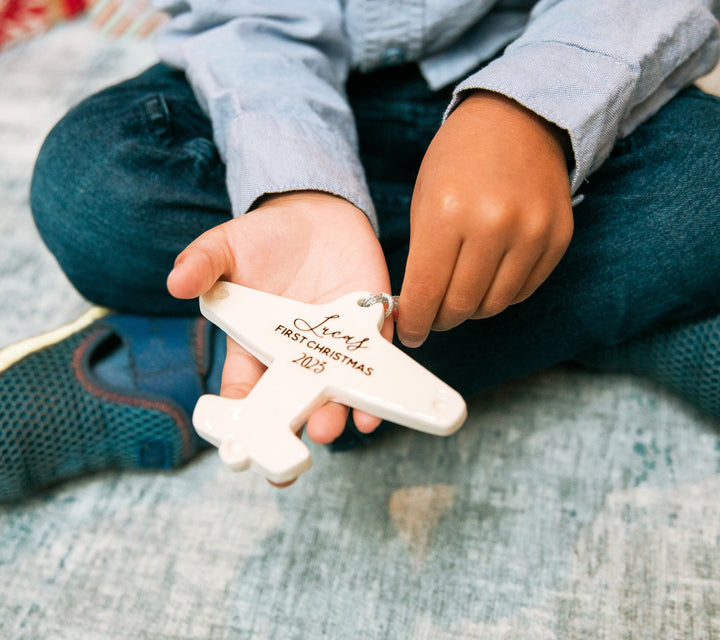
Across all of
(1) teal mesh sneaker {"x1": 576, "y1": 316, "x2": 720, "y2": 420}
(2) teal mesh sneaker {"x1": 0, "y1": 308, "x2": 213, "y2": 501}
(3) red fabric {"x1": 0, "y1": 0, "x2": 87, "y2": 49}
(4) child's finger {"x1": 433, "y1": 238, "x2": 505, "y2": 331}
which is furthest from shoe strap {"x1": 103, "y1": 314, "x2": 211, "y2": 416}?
(3) red fabric {"x1": 0, "y1": 0, "x2": 87, "y2": 49}

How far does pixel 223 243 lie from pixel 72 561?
327 millimetres

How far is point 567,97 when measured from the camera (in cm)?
49

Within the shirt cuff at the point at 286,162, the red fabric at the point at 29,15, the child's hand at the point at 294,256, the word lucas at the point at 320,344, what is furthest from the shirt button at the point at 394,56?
the red fabric at the point at 29,15

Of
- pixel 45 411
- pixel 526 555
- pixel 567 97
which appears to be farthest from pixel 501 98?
pixel 45 411

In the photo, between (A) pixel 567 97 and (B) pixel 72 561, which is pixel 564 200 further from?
(B) pixel 72 561

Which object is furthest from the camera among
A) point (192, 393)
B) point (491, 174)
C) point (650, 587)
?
point (192, 393)

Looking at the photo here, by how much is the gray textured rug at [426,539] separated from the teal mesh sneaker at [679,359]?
0.08ft

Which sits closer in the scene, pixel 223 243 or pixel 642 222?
pixel 223 243

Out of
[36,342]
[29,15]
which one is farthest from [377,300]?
[29,15]

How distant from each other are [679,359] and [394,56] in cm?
42

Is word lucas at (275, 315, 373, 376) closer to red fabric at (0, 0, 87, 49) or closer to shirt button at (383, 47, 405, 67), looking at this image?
shirt button at (383, 47, 405, 67)

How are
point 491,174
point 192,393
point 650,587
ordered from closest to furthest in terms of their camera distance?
point 491,174, point 650,587, point 192,393

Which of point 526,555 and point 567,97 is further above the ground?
point 567,97

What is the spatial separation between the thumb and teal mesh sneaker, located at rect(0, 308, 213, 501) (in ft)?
0.68
